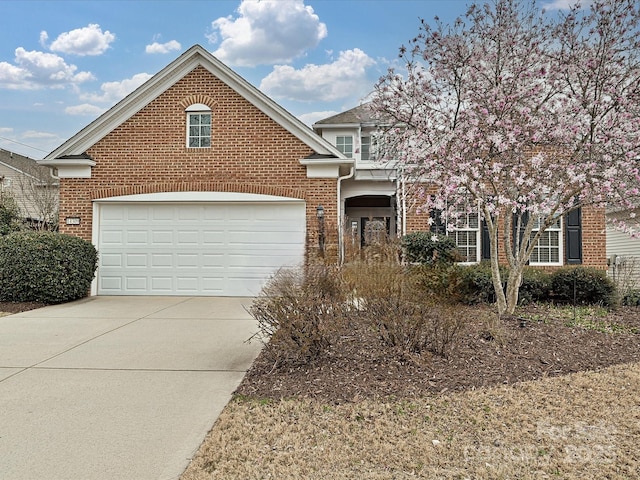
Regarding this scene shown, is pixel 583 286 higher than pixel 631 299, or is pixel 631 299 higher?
pixel 583 286

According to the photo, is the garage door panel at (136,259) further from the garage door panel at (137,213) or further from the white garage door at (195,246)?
the garage door panel at (137,213)

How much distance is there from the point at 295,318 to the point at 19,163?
25.1 m

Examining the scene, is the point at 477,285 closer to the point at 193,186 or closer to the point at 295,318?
the point at 295,318

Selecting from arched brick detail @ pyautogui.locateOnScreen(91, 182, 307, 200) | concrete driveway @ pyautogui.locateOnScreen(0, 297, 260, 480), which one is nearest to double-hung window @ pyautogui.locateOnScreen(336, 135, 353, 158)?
arched brick detail @ pyautogui.locateOnScreen(91, 182, 307, 200)

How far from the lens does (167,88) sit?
10.6 meters

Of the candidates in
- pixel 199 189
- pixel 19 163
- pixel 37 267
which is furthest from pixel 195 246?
pixel 19 163

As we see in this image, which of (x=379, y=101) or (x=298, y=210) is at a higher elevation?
(x=379, y=101)

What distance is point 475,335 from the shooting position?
5629 mm

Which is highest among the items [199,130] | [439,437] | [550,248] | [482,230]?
[199,130]

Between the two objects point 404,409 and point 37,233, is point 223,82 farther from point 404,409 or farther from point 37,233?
point 404,409

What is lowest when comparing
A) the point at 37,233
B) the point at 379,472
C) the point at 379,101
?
the point at 379,472

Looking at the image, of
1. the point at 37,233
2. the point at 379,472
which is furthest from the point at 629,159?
the point at 37,233

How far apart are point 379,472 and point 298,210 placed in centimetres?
805

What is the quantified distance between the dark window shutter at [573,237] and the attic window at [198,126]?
31.1ft
